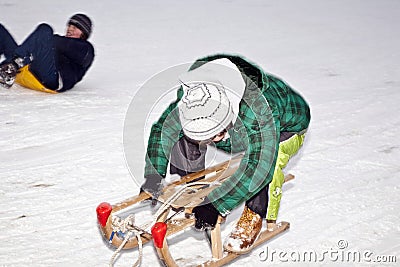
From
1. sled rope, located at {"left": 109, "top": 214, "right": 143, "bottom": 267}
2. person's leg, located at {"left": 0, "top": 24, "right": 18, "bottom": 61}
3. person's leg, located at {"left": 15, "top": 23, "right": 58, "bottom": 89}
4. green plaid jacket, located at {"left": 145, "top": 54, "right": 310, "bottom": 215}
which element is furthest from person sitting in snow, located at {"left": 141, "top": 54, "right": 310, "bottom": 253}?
person's leg, located at {"left": 0, "top": 24, "right": 18, "bottom": 61}

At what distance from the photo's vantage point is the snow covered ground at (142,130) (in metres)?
2.15

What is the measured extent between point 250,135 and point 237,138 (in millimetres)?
103

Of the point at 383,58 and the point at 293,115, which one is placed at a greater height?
the point at 293,115

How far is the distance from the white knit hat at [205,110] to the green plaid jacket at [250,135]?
0.26 feet

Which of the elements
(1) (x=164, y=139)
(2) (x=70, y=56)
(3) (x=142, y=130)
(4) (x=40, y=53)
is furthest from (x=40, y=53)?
(1) (x=164, y=139)

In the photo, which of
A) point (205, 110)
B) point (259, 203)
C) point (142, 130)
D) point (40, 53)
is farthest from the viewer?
point (40, 53)

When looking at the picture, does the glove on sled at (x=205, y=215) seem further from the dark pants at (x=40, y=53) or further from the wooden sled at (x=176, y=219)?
the dark pants at (x=40, y=53)

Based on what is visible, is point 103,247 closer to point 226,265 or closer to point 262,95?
point 226,265

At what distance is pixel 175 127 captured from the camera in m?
2.12

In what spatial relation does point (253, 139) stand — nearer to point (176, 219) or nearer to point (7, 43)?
point (176, 219)

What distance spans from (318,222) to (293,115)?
37cm

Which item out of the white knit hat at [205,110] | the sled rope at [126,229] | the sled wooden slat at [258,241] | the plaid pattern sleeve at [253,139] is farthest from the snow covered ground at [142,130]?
the white knit hat at [205,110]

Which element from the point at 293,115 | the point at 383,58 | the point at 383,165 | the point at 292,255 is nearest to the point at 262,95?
the point at 293,115

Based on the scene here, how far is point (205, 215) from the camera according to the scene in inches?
76.0
